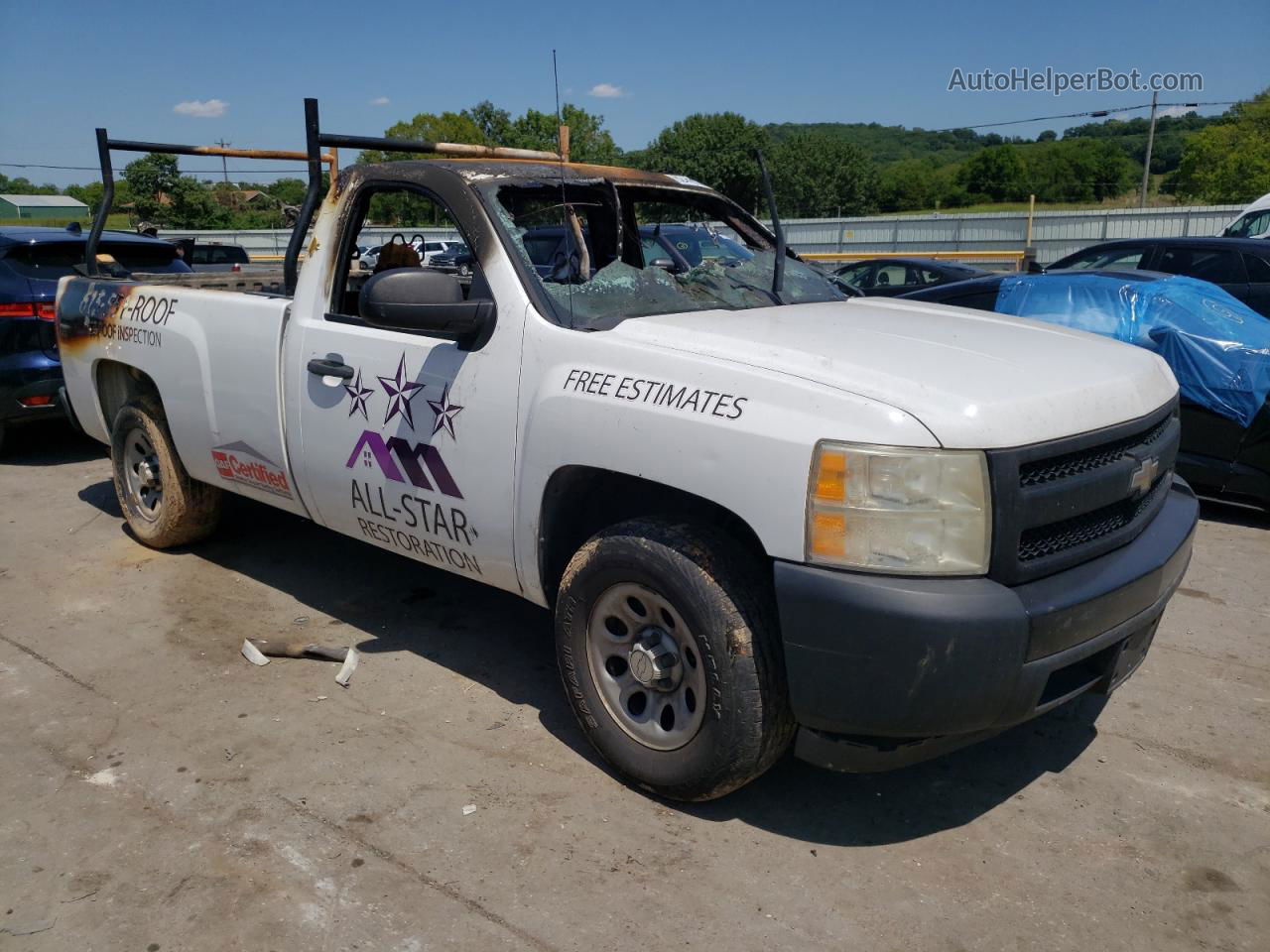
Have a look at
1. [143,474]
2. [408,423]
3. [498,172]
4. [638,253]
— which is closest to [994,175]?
[638,253]

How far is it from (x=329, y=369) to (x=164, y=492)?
77.4 inches

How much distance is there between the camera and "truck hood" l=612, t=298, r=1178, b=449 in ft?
8.75

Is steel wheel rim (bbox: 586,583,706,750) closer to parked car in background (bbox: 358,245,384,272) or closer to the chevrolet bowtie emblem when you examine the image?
the chevrolet bowtie emblem

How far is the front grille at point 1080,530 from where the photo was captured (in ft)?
8.99

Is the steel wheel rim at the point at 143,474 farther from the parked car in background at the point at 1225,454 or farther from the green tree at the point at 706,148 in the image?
the green tree at the point at 706,148

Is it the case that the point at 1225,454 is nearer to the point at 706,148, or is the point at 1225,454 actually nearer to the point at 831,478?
the point at 831,478

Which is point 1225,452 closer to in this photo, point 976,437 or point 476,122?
point 976,437

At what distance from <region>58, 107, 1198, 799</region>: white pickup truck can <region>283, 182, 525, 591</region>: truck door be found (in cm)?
1

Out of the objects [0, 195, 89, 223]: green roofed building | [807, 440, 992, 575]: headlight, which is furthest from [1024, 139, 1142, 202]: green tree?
[807, 440, 992, 575]: headlight

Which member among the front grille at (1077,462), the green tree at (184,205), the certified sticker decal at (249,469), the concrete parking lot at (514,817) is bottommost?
the concrete parking lot at (514,817)

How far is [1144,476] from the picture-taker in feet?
10.2

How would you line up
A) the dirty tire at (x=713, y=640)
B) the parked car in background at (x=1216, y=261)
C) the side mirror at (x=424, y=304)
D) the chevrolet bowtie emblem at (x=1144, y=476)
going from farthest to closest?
the parked car in background at (x=1216, y=261) → the side mirror at (x=424, y=304) → the chevrolet bowtie emblem at (x=1144, y=476) → the dirty tire at (x=713, y=640)

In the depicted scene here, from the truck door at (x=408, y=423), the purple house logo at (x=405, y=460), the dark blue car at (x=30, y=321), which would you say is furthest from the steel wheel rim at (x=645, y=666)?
the dark blue car at (x=30, y=321)

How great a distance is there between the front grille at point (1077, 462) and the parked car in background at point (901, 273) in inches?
487
